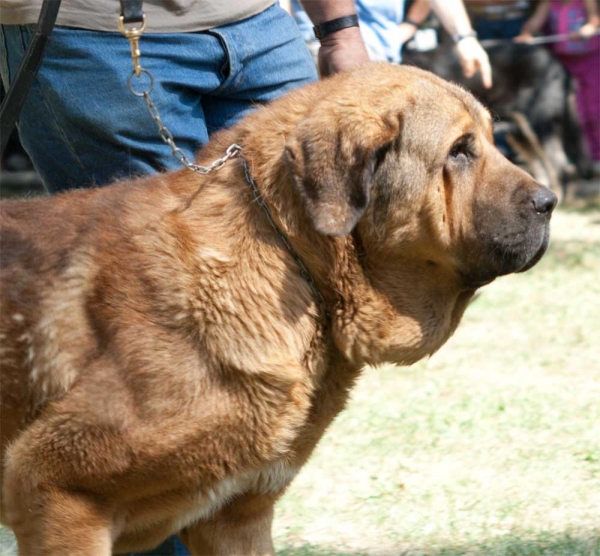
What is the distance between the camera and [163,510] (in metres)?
2.88

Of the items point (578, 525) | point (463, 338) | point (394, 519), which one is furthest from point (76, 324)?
point (463, 338)

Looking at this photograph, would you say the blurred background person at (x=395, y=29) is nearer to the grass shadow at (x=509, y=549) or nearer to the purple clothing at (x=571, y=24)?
the grass shadow at (x=509, y=549)

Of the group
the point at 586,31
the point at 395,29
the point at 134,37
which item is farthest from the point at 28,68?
the point at 586,31

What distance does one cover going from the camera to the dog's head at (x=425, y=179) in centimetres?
287

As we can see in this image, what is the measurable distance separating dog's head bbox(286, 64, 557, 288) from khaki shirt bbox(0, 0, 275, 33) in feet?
1.67

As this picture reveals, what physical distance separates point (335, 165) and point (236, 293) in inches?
17.8

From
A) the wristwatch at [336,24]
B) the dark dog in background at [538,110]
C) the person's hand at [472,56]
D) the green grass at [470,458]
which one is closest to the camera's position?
the wristwatch at [336,24]

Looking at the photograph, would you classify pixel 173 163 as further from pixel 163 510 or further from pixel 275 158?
pixel 163 510

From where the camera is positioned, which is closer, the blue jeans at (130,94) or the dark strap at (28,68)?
the dark strap at (28,68)

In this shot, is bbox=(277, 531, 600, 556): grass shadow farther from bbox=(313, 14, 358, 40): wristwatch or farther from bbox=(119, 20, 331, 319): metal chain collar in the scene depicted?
bbox=(313, 14, 358, 40): wristwatch

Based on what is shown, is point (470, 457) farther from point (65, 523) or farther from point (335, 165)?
point (65, 523)

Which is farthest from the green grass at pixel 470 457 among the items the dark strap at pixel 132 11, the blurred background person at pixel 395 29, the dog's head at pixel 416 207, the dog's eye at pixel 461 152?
the dark strap at pixel 132 11

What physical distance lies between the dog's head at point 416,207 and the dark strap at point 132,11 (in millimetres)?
565

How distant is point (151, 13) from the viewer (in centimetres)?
321
